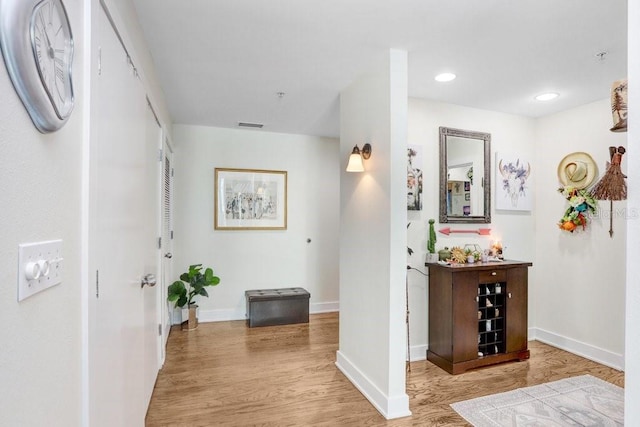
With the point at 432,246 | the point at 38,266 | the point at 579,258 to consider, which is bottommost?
the point at 579,258

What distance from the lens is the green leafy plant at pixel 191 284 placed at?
12.1 feet

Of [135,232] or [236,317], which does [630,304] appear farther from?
[236,317]

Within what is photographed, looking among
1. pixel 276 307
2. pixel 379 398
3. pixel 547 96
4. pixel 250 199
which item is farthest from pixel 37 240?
pixel 547 96

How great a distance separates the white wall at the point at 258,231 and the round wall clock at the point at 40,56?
334 cm

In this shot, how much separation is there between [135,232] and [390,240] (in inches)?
58.6

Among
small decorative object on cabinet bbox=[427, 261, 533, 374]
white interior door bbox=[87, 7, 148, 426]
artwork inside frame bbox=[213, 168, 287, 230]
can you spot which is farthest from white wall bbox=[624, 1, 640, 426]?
artwork inside frame bbox=[213, 168, 287, 230]

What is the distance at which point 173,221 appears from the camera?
12.9 feet

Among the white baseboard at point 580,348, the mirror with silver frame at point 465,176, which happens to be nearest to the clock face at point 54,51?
the mirror with silver frame at point 465,176

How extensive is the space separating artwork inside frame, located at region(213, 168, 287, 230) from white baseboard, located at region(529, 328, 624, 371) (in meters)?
3.15

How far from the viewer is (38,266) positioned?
A: 2.42 feet

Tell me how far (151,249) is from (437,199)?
246 cm

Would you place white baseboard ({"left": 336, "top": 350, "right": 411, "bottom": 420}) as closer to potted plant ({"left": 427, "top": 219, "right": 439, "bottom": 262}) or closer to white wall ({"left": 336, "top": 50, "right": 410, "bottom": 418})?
white wall ({"left": 336, "top": 50, "right": 410, "bottom": 418})

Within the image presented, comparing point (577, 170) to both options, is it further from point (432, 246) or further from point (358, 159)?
point (358, 159)

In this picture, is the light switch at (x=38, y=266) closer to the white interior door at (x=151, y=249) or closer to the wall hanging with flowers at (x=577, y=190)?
the white interior door at (x=151, y=249)
